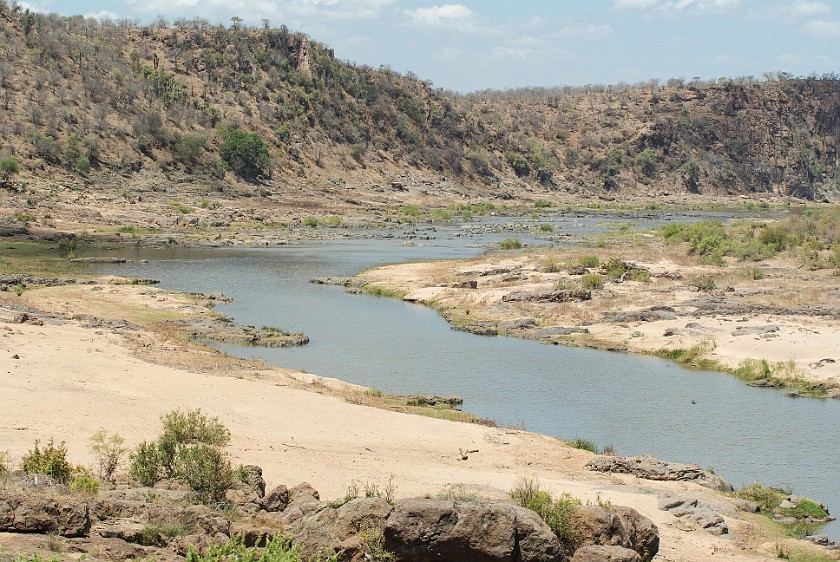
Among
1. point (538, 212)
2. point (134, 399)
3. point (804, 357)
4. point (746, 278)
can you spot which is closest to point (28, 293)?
point (134, 399)

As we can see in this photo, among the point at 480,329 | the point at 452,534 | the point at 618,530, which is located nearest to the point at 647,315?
the point at 480,329

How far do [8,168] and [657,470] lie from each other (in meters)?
64.3

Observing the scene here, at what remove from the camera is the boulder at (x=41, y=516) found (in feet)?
31.6

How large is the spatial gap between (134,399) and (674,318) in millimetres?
20518

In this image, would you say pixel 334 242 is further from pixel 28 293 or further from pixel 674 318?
pixel 674 318

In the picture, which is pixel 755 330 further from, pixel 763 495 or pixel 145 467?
pixel 145 467

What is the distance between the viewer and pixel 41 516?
382 inches

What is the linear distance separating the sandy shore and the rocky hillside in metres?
52.8

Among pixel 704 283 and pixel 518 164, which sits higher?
pixel 518 164

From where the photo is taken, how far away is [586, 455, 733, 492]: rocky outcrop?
17.0m

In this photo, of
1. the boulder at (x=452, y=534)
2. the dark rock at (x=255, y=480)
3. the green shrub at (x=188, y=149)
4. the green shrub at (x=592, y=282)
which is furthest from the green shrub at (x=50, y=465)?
the green shrub at (x=188, y=149)

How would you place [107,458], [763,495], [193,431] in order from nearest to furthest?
[107,458] < [193,431] < [763,495]

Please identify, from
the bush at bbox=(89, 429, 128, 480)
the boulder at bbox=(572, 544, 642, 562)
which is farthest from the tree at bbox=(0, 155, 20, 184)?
the boulder at bbox=(572, 544, 642, 562)

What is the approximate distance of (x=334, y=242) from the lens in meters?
66.1
